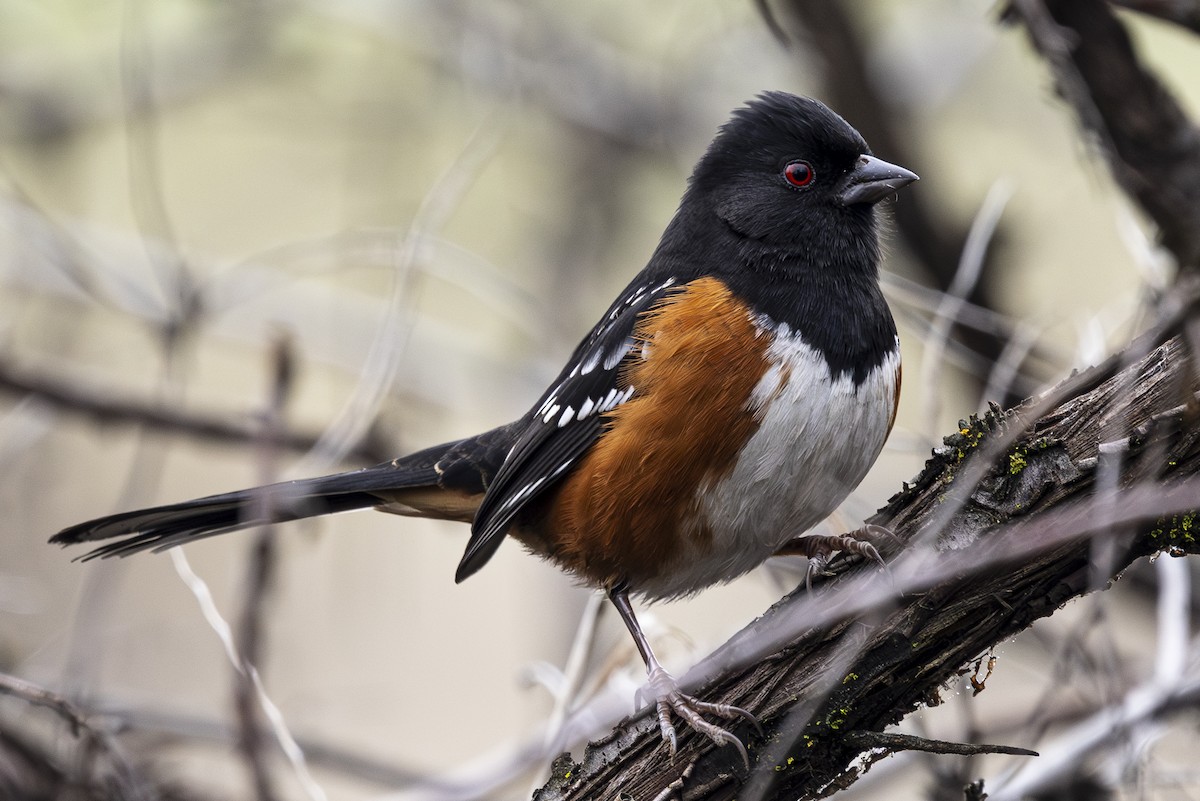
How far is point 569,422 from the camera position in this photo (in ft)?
7.67

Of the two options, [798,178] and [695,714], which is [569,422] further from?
[695,714]

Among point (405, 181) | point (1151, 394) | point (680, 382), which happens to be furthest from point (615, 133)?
point (1151, 394)

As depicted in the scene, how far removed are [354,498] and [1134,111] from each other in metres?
1.78

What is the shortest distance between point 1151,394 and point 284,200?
12.9 ft

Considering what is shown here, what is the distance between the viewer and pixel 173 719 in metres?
2.44

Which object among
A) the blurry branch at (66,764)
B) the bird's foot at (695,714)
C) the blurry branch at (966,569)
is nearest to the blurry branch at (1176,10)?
the blurry branch at (966,569)

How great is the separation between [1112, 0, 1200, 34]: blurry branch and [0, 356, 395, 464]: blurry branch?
2022mm

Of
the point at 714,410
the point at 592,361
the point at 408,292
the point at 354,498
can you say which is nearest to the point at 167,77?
the point at 408,292

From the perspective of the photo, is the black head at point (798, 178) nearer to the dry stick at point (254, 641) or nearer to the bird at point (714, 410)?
the bird at point (714, 410)

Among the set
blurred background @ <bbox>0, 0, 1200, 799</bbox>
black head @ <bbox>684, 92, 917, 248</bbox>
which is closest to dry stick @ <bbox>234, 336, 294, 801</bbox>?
blurred background @ <bbox>0, 0, 1200, 799</bbox>

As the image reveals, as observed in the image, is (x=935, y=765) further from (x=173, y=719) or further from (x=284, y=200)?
(x=284, y=200)

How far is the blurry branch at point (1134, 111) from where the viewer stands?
212cm

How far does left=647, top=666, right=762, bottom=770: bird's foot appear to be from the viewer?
1629 millimetres

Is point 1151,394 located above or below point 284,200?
below
